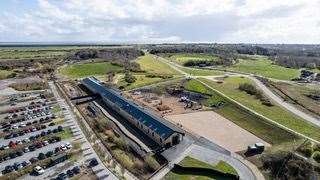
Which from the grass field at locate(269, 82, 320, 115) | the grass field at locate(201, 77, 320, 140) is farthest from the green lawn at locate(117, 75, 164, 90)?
the grass field at locate(269, 82, 320, 115)

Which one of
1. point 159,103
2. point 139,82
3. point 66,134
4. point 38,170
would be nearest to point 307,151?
point 38,170

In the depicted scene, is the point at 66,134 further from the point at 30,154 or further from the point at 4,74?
the point at 4,74

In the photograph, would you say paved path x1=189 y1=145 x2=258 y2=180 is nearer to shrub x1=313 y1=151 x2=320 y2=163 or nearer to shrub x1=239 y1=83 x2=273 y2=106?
shrub x1=313 y1=151 x2=320 y2=163

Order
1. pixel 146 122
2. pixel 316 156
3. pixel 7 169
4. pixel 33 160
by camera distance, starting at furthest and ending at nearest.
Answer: pixel 146 122 < pixel 316 156 < pixel 33 160 < pixel 7 169

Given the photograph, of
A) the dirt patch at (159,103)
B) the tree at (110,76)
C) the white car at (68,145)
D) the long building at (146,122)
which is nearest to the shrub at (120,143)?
the long building at (146,122)

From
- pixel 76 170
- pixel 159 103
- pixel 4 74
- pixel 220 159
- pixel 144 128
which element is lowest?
pixel 4 74

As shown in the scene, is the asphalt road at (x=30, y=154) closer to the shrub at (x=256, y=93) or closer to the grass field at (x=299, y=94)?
the shrub at (x=256, y=93)
